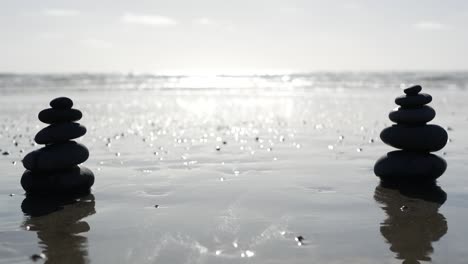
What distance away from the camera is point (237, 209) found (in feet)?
26.8

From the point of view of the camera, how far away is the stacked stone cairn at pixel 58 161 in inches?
366

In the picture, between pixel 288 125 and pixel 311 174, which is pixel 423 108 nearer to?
pixel 311 174

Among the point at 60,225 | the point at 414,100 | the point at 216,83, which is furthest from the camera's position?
the point at 216,83

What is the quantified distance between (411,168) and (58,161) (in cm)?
653

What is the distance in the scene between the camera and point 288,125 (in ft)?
66.2

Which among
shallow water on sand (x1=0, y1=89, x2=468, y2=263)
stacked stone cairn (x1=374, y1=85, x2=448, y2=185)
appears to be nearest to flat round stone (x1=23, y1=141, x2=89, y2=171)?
shallow water on sand (x1=0, y1=89, x2=468, y2=263)

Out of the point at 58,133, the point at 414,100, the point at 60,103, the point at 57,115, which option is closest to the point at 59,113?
the point at 57,115

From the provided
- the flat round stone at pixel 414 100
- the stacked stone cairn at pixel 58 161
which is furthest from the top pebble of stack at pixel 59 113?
the flat round stone at pixel 414 100

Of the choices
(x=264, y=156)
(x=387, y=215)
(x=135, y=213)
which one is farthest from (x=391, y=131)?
(x=135, y=213)

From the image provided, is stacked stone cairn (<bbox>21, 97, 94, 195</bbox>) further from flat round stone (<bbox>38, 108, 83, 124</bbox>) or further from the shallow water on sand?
the shallow water on sand

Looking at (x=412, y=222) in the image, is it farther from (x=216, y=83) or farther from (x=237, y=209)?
(x=216, y=83)

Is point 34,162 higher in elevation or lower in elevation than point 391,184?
higher

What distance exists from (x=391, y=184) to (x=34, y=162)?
661 cm

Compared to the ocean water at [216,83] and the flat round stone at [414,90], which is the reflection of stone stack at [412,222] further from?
the ocean water at [216,83]
